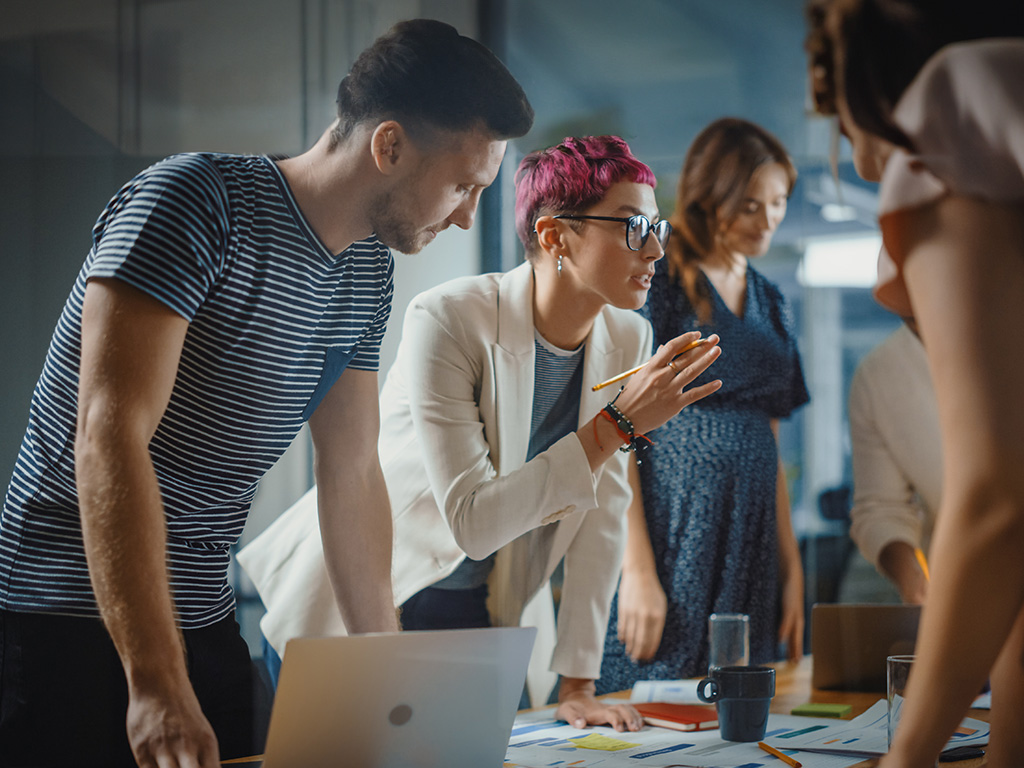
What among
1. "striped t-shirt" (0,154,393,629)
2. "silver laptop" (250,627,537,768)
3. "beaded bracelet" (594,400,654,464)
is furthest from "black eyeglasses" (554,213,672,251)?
"silver laptop" (250,627,537,768)

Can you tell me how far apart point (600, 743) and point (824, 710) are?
35 centimetres

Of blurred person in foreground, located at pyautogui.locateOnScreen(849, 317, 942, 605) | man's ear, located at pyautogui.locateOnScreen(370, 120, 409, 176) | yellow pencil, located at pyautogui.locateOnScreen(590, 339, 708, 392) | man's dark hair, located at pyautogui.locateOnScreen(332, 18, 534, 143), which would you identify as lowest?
blurred person in foreground, located at pyautogui.locateOnScreen(849, 317, 942, 605)

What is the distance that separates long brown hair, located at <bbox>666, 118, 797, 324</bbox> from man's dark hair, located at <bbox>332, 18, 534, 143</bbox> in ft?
1.32

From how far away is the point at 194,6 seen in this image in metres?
1.32

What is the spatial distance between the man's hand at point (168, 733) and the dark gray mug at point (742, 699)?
57 cm

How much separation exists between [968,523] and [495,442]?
0.65 m

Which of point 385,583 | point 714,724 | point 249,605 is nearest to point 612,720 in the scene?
point 714,724

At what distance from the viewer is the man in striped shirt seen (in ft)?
3.22

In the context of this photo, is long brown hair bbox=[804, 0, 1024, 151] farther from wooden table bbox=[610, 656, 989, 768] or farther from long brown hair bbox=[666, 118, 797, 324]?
wooden table bbox=[610, 656, 989, 768]

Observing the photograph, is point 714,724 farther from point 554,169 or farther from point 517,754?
point 554,169

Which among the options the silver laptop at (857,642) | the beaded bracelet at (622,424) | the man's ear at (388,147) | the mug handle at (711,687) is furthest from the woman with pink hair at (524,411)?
the silver laptop at (857,642)

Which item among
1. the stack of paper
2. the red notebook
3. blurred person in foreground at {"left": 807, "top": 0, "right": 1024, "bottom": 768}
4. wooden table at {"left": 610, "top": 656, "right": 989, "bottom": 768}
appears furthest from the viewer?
wooden table at {"left": 610, "top": 656, "right": 989, "bottom": 768}

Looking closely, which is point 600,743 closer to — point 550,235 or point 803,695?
point 803,695

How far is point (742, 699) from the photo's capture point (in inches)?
45.3
